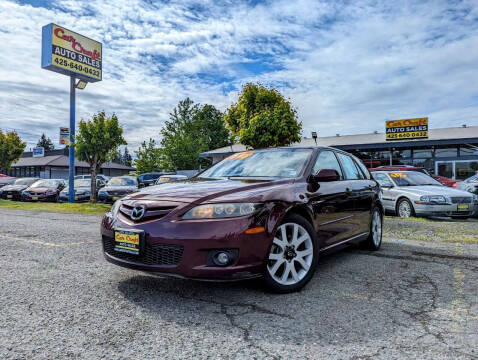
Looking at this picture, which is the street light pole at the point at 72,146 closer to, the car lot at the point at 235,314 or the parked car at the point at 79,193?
the parked car at the point at 79,193

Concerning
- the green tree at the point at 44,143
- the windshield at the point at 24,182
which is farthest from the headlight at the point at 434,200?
the green tree at the point at 44,143

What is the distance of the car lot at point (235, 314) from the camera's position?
2305 mm

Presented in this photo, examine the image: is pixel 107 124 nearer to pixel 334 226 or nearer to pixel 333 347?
pixel 334 226

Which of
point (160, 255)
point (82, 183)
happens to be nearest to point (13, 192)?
point (82, 183)

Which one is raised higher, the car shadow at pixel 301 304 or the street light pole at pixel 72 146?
the street light pole at pixel 72 146

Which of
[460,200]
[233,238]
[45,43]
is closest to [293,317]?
[233,238]

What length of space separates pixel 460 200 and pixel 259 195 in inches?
328

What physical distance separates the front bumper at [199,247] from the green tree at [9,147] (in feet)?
123

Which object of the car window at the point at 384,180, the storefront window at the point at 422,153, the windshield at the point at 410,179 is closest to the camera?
the windshield at the point at 410,179

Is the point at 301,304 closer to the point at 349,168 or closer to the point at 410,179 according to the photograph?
the point at 349,168

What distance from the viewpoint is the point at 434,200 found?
9539 millimetres

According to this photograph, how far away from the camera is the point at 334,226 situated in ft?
14.0

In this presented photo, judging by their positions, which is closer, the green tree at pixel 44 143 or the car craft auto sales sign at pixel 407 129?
the car craft auto sales sign at pixel 407 129

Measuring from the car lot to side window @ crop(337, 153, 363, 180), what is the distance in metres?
1.21
